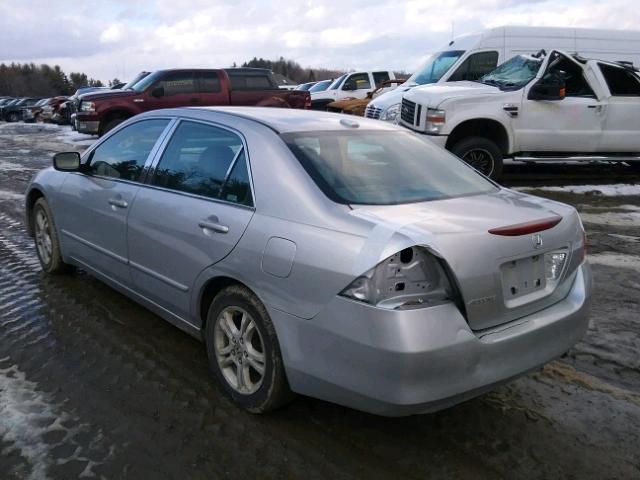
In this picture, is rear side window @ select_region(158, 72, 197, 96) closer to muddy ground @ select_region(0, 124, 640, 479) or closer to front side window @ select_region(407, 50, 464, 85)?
front side window @ select_region(407, 50, 464, 85)

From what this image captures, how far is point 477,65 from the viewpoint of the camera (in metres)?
11.2

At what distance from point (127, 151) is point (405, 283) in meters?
2.61

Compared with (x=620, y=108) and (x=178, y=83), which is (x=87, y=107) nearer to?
(x=178, y=83)

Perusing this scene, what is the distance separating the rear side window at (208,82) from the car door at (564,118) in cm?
867

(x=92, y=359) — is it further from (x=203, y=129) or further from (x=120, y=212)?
(x=203, y=129)

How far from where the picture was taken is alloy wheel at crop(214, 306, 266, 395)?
2922 millimetres

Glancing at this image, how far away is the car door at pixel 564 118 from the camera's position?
9.09m

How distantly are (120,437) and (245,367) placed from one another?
0.67 meters

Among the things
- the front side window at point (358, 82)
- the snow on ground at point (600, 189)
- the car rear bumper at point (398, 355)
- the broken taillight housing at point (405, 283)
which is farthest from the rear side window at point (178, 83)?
the broken taillight housing at point (405, 283)

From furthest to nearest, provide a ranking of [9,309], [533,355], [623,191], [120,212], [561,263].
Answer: [623,191], [9,309], [120,212], [561,263], [533,355]

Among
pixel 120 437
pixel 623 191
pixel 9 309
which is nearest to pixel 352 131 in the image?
pixel 120 437

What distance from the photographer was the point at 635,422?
2.91 metres

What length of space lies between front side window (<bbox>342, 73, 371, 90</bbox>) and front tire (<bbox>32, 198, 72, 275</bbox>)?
598 inches

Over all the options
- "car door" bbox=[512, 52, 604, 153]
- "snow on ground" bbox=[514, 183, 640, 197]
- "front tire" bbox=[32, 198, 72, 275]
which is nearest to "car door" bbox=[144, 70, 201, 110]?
"car door" bbox=[512, 52, 604, 153]
